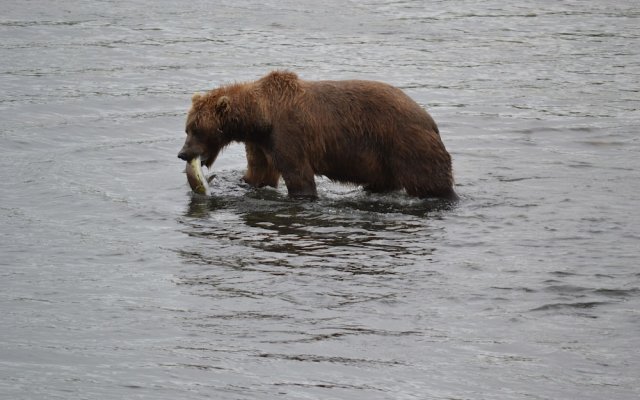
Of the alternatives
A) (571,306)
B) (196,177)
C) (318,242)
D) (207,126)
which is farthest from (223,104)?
(571,306)

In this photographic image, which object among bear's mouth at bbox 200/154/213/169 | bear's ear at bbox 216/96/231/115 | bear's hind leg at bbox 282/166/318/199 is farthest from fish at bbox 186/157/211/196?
bear's hind leg at bbox 282/166/318/199

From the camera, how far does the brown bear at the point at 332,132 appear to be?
11.3m

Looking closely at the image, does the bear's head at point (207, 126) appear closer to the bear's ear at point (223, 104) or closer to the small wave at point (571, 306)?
the bear's ear at point (223, 104)

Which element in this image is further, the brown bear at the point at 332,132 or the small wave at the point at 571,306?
the brown bear at the point at 332,132

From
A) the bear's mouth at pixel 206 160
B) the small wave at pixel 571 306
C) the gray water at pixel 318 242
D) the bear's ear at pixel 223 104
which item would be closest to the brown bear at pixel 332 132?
the bear's ear at pixel 223 104

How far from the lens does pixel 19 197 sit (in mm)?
11672

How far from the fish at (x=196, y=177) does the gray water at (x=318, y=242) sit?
0.16 m

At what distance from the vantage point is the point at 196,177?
1177 centimetres

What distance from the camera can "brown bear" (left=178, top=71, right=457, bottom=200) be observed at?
444 inches

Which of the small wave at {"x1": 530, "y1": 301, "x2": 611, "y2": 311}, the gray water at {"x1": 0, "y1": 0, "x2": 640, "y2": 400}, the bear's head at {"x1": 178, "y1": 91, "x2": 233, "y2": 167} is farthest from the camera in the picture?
the bear's head at {"x1": 178, "y1": 91, "x2": 233, "y2": 167}

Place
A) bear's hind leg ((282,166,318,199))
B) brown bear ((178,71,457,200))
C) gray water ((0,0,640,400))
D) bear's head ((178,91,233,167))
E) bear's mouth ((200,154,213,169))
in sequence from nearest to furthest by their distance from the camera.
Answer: gray water ((0,0,640,400)) → brown bear ((178,71,457,200)) → bear's hind leg ((282,166,318,199)) → bear's head ((178,91,233,167)) → bear's mouth ((200,154,213,169))

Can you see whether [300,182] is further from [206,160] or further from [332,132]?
[206,160]

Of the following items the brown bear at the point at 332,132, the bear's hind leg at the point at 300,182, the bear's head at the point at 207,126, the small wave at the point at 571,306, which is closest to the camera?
the small wave at the point at 571,306

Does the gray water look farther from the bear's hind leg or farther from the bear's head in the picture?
the bear's head
